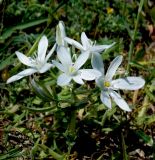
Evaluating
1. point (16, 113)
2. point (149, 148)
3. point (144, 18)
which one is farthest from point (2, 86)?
point (144, 18)

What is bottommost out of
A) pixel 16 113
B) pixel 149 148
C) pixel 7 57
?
pixel 149 148

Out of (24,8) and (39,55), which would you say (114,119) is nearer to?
(39,55)

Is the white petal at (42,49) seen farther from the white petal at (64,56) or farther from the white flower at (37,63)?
the white petal at (64,56)

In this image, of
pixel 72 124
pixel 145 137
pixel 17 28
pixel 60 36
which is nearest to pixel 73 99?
pixel 72 124

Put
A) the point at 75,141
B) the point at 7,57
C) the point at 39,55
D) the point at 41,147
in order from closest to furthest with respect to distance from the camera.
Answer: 1. the point at 39,55
2. the point at 41,147
3. the point at 75,141
4. the point at 7,57

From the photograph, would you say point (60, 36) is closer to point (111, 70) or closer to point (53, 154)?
point (111, 70)

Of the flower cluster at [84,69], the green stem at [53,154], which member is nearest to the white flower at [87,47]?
the flower cluster at [84,69]
